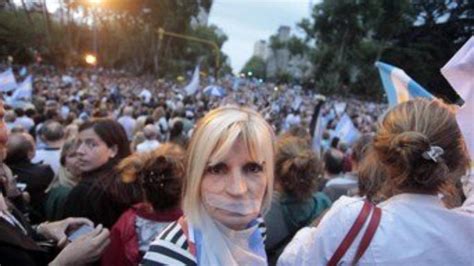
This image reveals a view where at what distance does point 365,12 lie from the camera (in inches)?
2108

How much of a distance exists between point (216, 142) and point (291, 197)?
171 cm

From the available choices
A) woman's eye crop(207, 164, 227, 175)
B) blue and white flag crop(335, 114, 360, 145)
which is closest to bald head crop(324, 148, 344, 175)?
woman's eye crop(207, 164, 227, 175)

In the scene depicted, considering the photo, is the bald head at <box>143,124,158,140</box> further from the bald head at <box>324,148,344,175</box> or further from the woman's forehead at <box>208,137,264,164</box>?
the woman's forehead at <box>208,137,264,164</box>

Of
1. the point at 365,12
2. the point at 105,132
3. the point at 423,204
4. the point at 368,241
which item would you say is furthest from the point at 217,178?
the point at 365,12

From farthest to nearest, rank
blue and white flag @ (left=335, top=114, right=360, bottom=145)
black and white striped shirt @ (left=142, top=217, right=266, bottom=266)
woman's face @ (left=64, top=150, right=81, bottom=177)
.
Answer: blue and white flag @ (left=335, top=114, right=360, bottom=145), woman's face @ (left=64, top=150, right=81, bottom=177), black and white striped shirt @ (left=142, top=217, right=266, bottom=266)

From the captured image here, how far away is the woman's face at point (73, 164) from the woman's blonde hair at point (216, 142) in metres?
2.07

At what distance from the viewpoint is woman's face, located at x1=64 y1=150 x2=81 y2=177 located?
12.5 ft

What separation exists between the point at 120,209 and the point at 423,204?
5.98 feet

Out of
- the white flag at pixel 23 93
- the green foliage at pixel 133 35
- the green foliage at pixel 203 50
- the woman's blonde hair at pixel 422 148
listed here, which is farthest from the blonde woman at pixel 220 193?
the green foliage at pixel 203 50

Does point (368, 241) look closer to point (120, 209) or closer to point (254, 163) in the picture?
point (254, 163)

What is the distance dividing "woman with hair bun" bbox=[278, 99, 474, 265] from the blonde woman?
252mm

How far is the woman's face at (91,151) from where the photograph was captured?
3643 mm

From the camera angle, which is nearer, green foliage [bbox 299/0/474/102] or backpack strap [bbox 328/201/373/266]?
backpack strap [bbox 328/201/373/266]

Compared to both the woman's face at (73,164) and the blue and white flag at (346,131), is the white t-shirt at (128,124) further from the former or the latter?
the woman's face at (73,164)
